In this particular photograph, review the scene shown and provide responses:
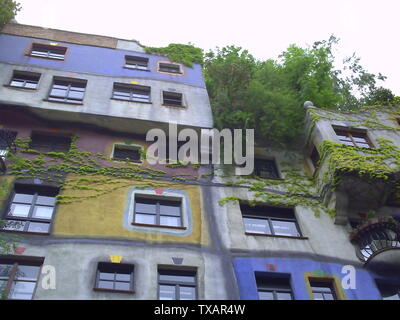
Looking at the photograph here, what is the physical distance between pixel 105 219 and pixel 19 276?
2.98m

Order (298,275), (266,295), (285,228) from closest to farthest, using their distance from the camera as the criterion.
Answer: (266,295) < (298,275) < (285,228)

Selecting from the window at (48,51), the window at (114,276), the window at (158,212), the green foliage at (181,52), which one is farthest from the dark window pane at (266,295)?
the window at (48,51)

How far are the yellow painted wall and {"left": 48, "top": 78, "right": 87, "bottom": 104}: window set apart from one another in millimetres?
5035

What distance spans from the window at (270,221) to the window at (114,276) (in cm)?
443

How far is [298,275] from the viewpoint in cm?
1333

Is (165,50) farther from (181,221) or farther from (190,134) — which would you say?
(181,221)

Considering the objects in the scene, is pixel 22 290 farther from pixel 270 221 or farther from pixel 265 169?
pixel 265 169

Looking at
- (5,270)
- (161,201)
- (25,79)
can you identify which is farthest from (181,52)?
(5,270)

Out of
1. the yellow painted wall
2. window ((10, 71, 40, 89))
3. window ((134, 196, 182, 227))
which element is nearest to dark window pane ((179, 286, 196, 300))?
the yellow painted wall

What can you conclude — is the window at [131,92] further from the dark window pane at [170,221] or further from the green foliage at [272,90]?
the dark window pane at [170,221]

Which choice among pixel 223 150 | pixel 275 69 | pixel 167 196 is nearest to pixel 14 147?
pixel 167 196

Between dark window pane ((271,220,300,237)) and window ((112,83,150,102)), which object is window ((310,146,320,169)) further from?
window ((112,83,150,102))

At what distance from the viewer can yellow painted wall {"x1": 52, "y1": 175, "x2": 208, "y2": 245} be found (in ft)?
44.2
